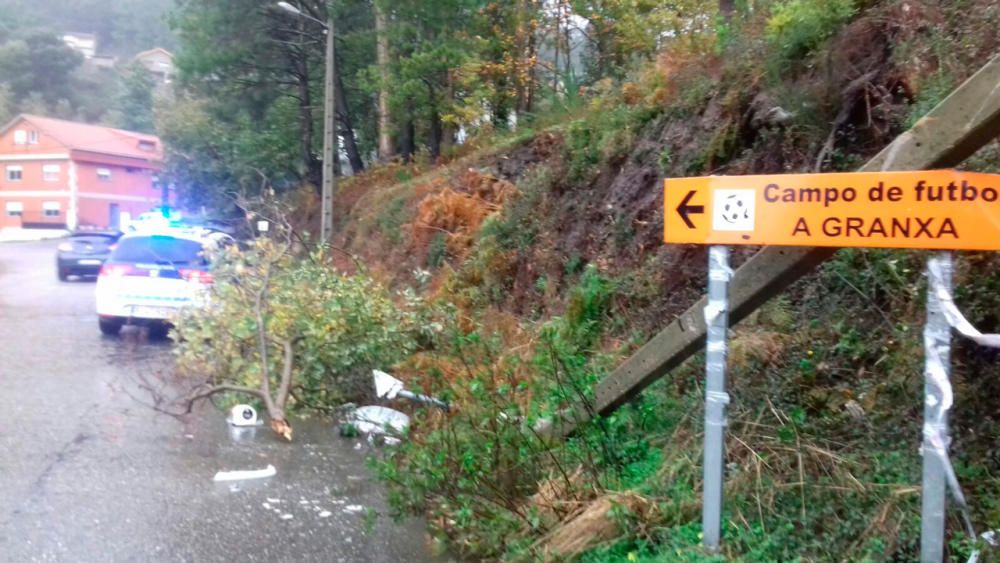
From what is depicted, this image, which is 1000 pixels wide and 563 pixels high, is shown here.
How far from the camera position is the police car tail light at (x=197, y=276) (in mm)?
12461

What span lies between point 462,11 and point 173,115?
21706 millimetres

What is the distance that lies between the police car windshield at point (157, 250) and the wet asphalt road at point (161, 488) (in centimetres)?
319

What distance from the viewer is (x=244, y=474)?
775cm

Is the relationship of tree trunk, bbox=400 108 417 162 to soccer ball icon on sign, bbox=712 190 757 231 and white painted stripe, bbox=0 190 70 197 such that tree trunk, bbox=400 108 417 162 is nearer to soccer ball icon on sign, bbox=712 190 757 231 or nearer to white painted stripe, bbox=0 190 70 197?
soccer ball icon on sign, bbox=712 190 757 231

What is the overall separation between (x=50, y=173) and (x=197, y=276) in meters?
51.3

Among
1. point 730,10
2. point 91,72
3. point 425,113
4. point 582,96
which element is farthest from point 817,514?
point 91,72

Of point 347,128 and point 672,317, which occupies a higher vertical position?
point 347,128

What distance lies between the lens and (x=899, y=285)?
5910 millimetres

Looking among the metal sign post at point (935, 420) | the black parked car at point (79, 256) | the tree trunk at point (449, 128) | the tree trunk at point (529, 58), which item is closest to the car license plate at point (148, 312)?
the tree trunk at point (449, 128)

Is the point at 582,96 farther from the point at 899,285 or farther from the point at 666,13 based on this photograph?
the point at 899,285

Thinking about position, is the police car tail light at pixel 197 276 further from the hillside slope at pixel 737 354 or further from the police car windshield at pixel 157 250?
the hillside slope at pixel 737 354

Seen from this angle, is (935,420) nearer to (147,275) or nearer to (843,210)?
(843,210)

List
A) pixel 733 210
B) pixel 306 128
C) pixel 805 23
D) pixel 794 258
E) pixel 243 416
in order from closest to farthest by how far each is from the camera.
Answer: pixel 733 210 < pixel 794 258 < pixel 805 23 < pixel 243 416 < pixel 306 128

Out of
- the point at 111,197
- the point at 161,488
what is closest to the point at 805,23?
the point at 161,488
